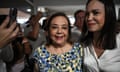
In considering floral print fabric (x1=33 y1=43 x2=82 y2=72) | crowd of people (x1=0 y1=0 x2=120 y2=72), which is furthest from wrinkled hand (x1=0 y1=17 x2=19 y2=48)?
floral print fabric (x1=33 y1=43 x2=82 y2=72)

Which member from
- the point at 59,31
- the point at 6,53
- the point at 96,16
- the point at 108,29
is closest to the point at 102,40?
the point at 108,29

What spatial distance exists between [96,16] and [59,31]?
0.27 meters

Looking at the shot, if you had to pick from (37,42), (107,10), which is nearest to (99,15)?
(107,10)

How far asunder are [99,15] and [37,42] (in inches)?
51.1

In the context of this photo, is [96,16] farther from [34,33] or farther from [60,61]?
[34,33]

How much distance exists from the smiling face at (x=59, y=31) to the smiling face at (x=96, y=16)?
185 mm

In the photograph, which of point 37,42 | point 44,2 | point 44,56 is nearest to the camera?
point 44,56

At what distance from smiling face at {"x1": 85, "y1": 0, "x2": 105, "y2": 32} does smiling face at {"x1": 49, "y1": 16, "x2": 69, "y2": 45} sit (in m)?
0.18

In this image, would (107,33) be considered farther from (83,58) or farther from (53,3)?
(53,3)

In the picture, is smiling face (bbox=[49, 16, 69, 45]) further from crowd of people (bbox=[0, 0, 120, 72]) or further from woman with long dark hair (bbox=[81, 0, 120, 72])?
woman with long dark hair (bbox=[81, 0, 120, 72])

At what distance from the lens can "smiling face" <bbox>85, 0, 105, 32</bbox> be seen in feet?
4.82

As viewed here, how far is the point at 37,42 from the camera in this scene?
264 cm

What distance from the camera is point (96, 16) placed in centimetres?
147

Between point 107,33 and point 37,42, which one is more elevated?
point 107,33
